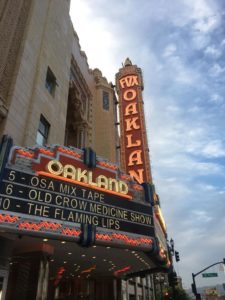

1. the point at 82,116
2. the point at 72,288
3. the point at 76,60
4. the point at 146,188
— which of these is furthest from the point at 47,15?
the point at 72,288

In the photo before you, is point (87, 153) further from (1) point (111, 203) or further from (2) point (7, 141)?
(2) point (7, 141)

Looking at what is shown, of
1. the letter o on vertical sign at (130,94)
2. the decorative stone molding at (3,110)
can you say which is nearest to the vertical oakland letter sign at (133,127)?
the letter o on vertical sign at (130,94)

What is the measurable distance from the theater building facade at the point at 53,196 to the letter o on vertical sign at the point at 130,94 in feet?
42.3

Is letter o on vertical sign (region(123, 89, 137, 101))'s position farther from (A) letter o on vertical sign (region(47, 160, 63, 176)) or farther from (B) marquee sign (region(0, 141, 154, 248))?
(A) letter o on vertical sign (region(47, 160, 63, 176))

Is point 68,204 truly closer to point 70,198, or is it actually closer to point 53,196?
point 70,198

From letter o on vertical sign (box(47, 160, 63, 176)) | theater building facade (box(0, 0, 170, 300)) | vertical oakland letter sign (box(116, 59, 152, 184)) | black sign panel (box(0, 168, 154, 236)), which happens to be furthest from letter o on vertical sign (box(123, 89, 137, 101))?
letter o on vertical sign (box(47, 160, 63, 176))

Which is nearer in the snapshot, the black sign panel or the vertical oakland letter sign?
the black sign panel

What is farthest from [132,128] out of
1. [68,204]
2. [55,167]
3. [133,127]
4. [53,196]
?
[53,196]

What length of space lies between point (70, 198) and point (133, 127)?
885 inches

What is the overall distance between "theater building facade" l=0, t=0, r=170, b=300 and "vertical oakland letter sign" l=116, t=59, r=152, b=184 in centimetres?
1132

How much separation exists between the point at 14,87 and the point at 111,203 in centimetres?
894

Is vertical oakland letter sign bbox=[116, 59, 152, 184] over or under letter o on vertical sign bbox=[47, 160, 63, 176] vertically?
over

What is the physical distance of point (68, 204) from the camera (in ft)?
45.4

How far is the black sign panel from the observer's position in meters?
12.5
